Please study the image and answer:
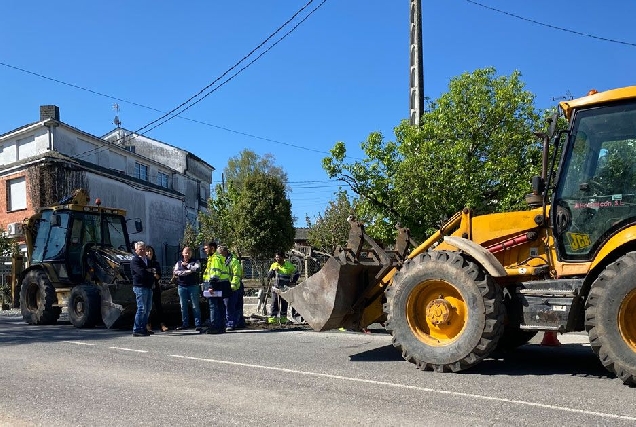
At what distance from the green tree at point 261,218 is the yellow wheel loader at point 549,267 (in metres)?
21.0

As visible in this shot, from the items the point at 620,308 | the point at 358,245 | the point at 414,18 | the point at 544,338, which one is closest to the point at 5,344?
the point at 358,245

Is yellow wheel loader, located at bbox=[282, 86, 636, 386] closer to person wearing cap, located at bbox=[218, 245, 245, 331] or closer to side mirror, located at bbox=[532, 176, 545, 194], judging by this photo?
side mirror, located at bbox=[532, 176, 545, 194]

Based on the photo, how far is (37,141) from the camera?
29.7 meters

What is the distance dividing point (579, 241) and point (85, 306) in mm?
9536

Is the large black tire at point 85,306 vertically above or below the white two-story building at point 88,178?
below

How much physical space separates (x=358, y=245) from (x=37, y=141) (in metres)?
25.4

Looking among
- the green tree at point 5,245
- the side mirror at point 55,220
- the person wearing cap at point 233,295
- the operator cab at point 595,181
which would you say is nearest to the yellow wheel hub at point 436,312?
the operator cab at point 595,181

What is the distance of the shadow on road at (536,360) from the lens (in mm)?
6980

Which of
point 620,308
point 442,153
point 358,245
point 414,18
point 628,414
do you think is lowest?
point 628,414

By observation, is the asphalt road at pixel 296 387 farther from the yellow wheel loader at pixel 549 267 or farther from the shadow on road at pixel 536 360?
the yellow wheel loader at pixel 549 267

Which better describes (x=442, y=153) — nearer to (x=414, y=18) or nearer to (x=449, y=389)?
(x=414, y=18)

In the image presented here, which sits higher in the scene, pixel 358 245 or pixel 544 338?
pixel 358 245

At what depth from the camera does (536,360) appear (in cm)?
780

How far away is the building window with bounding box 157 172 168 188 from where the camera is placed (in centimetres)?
3926
